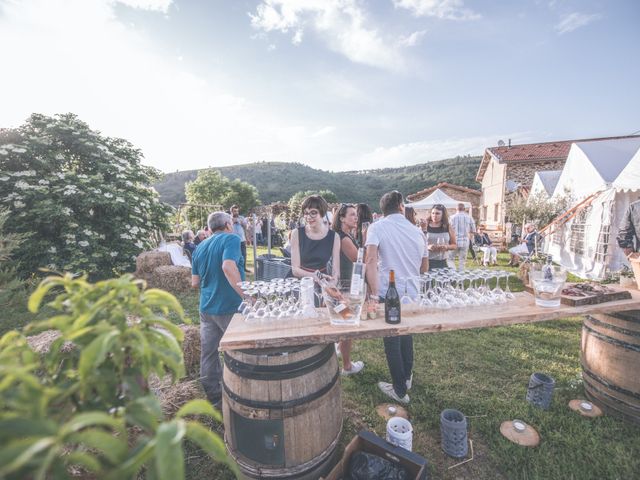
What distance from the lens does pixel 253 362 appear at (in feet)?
6.33

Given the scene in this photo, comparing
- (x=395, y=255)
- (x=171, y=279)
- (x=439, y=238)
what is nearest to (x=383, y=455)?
(x=395, y=255)

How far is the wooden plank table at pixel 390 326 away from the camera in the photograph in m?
1.96

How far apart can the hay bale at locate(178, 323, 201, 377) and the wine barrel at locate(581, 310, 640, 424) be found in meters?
4.27

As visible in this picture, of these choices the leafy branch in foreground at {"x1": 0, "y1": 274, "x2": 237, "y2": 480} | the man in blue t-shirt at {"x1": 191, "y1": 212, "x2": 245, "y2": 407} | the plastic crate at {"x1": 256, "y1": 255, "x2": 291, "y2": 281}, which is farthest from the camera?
the plastic crate at {"x1": 256, "y1": 255, "x2": 291, "y2": 281}

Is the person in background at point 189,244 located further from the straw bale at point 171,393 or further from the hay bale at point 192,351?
the straw bale at point 171,393

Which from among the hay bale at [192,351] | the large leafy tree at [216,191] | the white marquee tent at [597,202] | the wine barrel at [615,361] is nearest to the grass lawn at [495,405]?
the wine barrel at [615,361]

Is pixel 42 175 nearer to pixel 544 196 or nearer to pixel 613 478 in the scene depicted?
pixel 613 478

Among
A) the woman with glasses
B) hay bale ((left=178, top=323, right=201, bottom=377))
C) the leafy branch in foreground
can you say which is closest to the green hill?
the woman with glasses

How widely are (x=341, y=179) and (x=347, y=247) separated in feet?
226

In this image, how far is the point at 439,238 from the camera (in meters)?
5.48

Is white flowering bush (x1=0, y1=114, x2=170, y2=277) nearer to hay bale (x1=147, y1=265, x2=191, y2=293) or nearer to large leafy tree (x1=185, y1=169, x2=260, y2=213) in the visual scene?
hay bale (x1=147, y1=265, x2=191, y2=293)

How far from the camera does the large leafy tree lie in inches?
1726

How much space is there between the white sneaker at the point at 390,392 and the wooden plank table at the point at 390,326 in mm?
1239

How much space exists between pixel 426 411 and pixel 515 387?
1.20 meters
